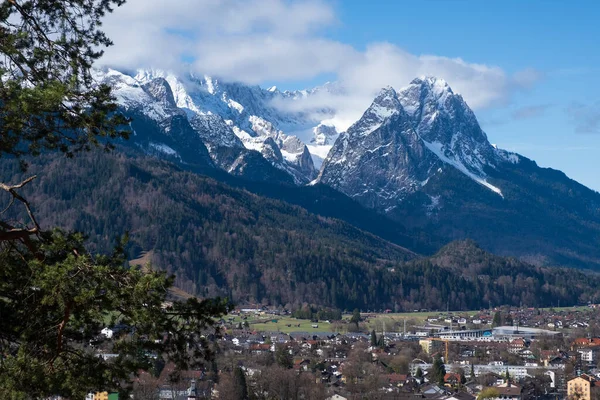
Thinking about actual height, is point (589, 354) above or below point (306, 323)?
below

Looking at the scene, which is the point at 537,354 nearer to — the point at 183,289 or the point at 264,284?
the point at 183,289

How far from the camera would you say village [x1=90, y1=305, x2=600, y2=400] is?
7638cm

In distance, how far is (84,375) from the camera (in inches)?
615

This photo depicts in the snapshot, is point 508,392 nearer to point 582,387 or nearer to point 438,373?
point 582,387

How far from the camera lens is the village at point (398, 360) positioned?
7638 cm

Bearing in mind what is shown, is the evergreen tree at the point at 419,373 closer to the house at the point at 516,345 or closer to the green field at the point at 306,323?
the house at the point at 516,345

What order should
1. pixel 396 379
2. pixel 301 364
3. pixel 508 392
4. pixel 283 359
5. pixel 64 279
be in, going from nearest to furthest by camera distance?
1. pixel 64 279
2. pixel 508 392
3. pixel 396 379
4. pixel 283 359
5. pixel 301 364

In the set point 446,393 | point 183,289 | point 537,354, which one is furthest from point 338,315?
point 446,393

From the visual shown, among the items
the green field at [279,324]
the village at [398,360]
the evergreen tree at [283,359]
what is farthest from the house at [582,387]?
the green field at [279,324]

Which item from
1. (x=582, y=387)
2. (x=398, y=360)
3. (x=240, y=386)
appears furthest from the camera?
(x=398, y=360)

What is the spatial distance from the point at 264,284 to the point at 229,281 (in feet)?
24.9

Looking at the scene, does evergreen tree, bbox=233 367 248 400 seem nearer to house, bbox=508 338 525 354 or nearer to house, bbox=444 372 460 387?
house, bbox=444 372 460 387

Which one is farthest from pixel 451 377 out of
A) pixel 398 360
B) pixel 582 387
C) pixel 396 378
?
pixel 582 387

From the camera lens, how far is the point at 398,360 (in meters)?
104
